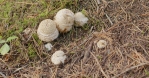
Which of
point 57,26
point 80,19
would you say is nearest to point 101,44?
point 80,19

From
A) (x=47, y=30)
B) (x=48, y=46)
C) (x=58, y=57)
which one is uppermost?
(x=47, y=30)

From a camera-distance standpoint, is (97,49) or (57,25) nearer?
(97,49)

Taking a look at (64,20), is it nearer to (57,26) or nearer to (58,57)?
(57,26)

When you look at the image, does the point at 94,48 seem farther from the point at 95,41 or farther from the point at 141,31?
the point at 141,31

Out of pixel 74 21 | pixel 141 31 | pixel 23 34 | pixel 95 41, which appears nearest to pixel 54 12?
pixel 74 21

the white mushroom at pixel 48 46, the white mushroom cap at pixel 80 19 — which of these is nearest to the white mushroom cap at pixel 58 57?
the white mushroom at pixel 48 46

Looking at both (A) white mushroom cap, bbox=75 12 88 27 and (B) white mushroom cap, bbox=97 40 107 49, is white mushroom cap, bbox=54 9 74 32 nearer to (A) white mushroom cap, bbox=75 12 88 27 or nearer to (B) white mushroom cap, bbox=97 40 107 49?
(A) white mushroom cap, bbox=75 12 88 27
